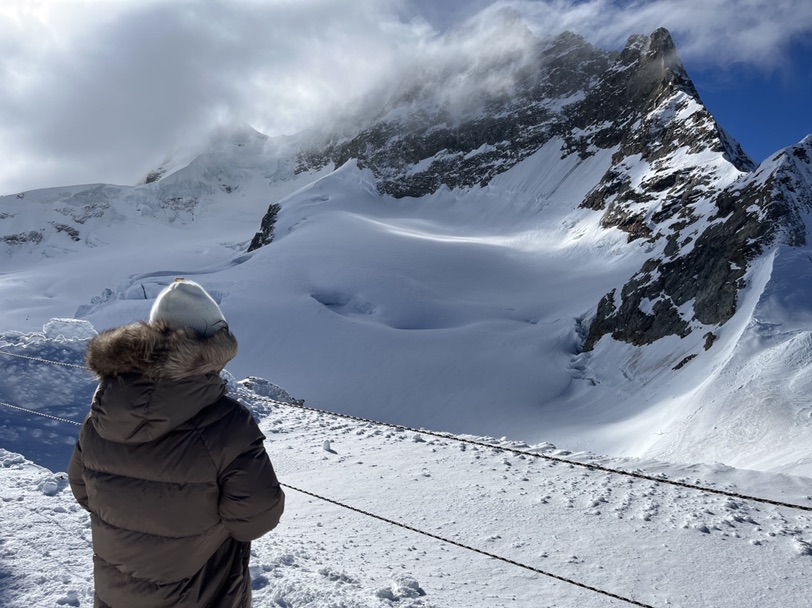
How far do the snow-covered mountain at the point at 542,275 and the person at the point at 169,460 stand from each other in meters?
11.4

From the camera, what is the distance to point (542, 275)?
138 ft

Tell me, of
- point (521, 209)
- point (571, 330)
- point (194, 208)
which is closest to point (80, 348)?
point (571, 330)

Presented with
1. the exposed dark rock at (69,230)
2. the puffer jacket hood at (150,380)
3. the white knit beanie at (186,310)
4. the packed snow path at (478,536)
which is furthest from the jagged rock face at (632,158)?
the exposed dark rock at (69,230)

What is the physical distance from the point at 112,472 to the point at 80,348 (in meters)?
9.02

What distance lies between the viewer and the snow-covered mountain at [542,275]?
19.6m

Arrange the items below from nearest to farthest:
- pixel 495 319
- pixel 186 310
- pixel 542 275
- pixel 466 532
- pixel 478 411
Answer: pixel 186 310
pixel 466 532
pixel 478 411
pixel 495 319
pixel 542 275

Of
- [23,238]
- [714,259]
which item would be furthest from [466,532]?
[23,238]

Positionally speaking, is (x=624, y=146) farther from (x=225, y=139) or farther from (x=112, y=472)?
(x=225, y=139)

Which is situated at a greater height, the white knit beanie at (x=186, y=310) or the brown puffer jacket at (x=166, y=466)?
the white knit beanie at (x=186, y=310)

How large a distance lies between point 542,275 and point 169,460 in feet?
137

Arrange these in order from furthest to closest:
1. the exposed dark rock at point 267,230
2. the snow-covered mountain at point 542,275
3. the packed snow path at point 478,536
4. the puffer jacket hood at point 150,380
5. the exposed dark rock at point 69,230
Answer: the exposed dark rock at point 69,230
the exposed dark rock at point 267,230
the snow-covered mountain at point 542,275
the packed snow path at point 478,536
the puffer jacket hood at point 150,380

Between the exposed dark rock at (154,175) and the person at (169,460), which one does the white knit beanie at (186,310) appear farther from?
the exposed dark rock at (154,175)

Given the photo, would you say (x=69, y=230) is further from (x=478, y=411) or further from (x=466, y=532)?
(x=466, y=532)

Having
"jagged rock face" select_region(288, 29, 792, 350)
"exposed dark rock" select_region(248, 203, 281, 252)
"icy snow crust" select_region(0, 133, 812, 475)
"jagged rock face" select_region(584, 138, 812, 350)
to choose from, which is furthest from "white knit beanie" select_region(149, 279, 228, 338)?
"exposed dark rock" select_region(248, 203, 281, 252)
